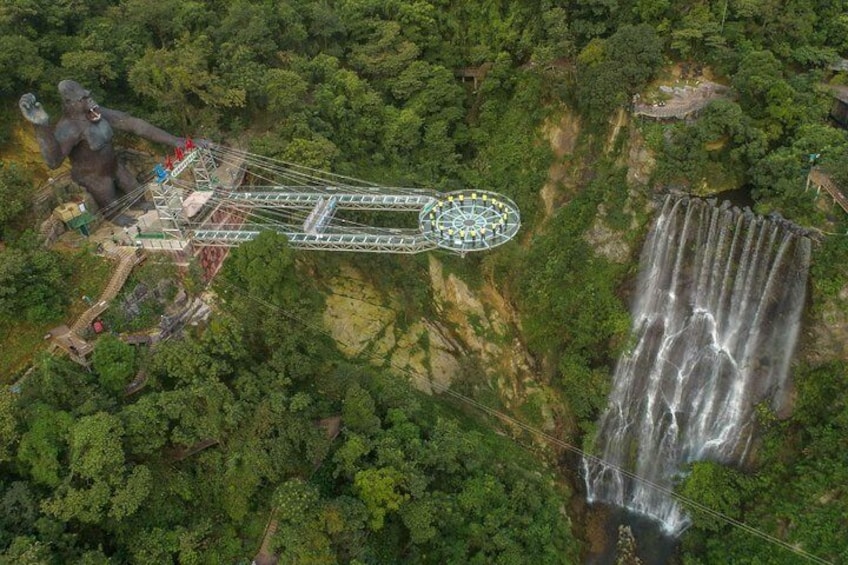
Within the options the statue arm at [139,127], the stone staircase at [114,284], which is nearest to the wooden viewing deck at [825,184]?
the statue arm at [139,127]

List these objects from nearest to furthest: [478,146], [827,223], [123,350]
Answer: [123,350], [827,223], [478,146]

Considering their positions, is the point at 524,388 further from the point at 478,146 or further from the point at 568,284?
the point at 478,146

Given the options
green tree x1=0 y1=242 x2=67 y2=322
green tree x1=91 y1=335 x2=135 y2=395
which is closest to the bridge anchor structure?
green tree x1=0 y1=242 x2=67 y2=322

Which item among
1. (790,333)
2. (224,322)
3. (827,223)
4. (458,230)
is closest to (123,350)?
(224,322)

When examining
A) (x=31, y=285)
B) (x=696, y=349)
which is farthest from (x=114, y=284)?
(x=696, y=349)

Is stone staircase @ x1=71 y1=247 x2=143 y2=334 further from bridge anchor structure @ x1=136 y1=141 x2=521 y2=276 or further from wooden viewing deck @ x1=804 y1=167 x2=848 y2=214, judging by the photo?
wooden viewing deck @ x1=804 y1=167 x2=848 y2=214

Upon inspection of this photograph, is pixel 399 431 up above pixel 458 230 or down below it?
below
